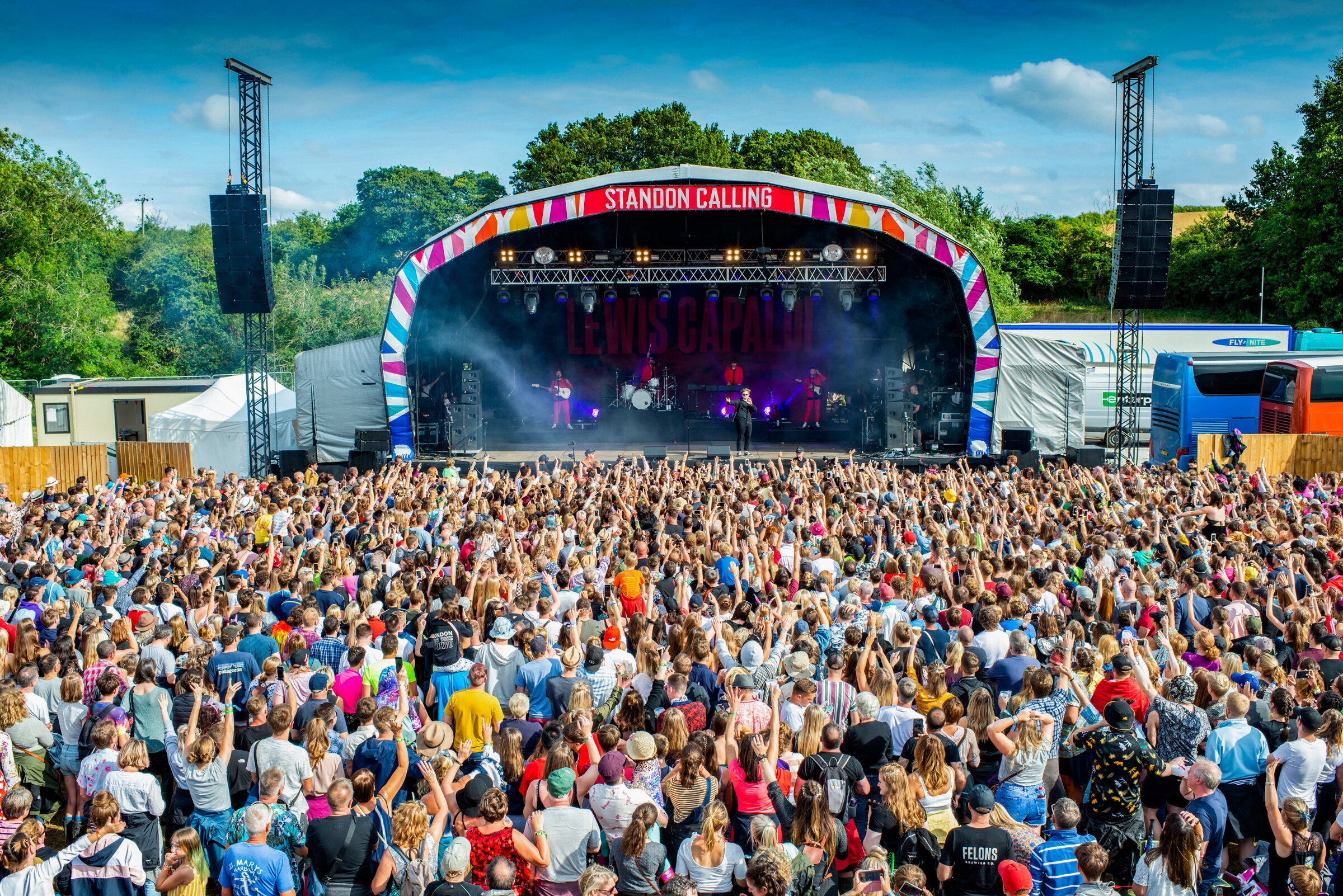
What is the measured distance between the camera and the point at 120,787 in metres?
4.28

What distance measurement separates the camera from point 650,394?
2045 cm

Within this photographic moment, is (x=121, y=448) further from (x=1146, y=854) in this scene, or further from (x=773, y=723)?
(x=1146, y=854)

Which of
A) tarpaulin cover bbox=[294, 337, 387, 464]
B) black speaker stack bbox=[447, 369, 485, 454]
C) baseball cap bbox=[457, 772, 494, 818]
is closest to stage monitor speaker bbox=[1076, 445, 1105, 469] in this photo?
black speaker stack bbox=[447, 369, 485, 454]

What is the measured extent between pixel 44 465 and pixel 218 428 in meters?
3.00

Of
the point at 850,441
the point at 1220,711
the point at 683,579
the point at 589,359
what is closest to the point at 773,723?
the point at 1220,711

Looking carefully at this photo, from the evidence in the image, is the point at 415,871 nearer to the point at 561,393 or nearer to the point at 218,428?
the point at 561,393

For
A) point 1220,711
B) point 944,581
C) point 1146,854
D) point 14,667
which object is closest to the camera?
point 1146,854

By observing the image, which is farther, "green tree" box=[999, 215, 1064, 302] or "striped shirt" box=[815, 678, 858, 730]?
"green tree" box=[999, 215, 1064, 302]

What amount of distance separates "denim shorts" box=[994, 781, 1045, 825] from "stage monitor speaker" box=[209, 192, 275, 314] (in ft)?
46.6

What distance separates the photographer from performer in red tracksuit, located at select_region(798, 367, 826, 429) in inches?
797

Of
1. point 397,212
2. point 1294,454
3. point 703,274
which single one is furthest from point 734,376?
point 397,212

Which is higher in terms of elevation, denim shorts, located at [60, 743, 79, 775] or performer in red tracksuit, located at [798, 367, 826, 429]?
performer in red tracksuit, located at [798, 367, 826, 429]

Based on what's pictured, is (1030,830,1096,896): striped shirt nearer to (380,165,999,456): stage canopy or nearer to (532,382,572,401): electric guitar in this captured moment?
(380,165,999,456): stage canopy

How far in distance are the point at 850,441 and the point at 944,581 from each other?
43.3 feet
